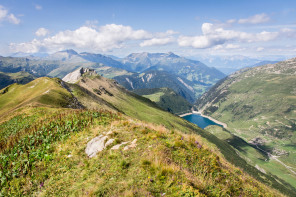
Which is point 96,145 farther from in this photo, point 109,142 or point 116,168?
point 116,168

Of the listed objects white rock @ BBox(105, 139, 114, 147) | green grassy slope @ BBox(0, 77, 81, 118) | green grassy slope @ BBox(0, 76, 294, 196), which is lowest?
green grassy slope @ BBox(0, 77, 81, 118)

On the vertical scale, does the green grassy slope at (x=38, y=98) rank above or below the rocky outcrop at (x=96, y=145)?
below

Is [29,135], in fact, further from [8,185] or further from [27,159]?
[8,185]

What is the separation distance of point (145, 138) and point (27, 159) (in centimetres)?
881

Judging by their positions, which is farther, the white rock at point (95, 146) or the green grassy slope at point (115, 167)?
the white rock at point (95, 146)

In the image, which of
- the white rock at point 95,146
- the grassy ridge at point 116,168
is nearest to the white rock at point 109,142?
the white rock at point 95,146

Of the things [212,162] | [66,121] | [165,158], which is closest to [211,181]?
[212,162]

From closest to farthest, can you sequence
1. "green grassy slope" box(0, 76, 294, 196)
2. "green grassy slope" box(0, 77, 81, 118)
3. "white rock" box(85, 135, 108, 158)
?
"green grassy slope" box(0, 76, 294, 196) → "white rock" box(85, 135, 108, 158) → "green grassy slope" box(0, 77, 81, 118)

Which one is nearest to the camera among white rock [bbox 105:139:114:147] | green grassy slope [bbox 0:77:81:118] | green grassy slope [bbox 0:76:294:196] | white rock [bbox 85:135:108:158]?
green grassy slope [bbox 0:76:294:196]

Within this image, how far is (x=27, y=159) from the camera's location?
11219 millimetres

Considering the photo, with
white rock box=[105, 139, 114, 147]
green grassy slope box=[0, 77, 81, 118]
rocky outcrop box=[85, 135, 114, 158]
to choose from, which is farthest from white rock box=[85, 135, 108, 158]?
green grassy slope box=[0, 77, 81, 118]

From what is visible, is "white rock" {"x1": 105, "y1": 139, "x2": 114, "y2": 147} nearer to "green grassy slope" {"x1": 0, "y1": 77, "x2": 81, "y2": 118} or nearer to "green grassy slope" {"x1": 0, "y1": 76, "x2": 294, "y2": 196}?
"green grassy slope" {"x1": 0, "y1": 76, "x2": 294, "y2": 196}

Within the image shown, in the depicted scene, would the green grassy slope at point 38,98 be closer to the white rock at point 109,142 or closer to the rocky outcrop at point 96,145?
the rocky outcrop at point 96,145

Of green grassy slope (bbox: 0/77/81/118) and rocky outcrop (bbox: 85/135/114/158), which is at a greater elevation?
rocky outcrop (bbox: 85/135/114/158)
